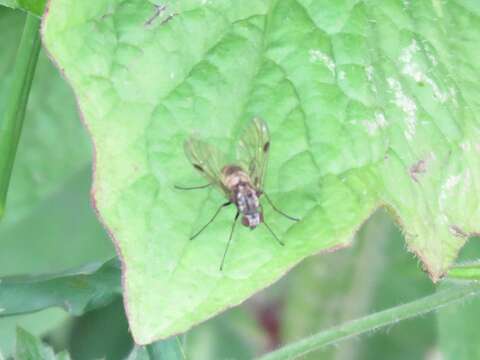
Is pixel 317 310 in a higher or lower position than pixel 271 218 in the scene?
lower

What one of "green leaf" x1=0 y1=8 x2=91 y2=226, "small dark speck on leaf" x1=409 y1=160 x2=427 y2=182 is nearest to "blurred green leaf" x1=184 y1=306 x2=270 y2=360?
"green leaf" x1=0 y1=8 x2=91 y2=226

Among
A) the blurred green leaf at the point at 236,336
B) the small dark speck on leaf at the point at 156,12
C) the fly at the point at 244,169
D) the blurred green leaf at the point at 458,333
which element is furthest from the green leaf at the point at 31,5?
the blurred green leaf at the point at 236,336

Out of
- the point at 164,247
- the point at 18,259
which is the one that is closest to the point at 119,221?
the point at 164,247

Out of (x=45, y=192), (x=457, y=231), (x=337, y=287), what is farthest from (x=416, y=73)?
(x=337, y=287)

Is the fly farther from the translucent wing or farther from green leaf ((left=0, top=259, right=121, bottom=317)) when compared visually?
green leaf ((left=0, top=259, right=121, bottom=317))

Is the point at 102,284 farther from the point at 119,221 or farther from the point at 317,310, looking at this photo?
the point at 317,310

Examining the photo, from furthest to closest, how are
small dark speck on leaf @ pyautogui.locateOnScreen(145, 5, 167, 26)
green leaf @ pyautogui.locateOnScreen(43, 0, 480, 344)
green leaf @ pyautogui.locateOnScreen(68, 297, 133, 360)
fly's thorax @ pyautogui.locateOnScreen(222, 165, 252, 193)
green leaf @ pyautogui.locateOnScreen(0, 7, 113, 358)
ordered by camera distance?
green leaf @ pyautogui.locateOnScreen(68, 297, 133, 360) → green leaf @ pyautogui.locateOnScreen(0, 7, 113, 358) → fly's thorax @ pyautogui.locateOnScreen(222, 165, 252, 193) → small dark speck on leaf @ pyautogui.locateOnScreen(145, 5, 167, 26) → green leaf @ pyautogui.locateOnScreen(43, 0, 480, 344)

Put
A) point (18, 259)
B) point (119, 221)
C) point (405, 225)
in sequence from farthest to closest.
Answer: point (18, 259) < point (405, 225) < point (119, 221)

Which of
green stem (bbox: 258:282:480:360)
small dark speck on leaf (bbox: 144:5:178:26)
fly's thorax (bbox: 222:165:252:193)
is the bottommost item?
green stem (bbox: 258:282:480:360)
